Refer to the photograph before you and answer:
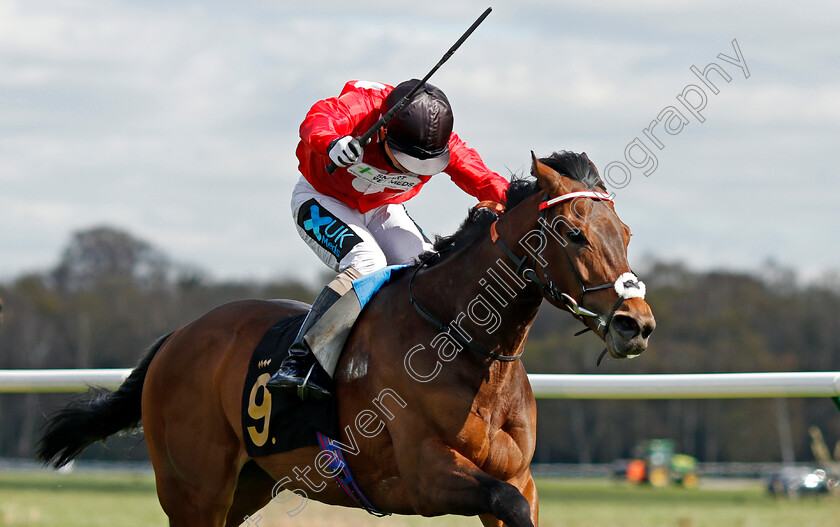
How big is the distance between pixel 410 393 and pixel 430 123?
1.19 metres

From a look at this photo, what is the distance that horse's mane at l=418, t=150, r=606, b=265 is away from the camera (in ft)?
13.5

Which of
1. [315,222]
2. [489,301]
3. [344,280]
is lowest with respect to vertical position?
[344,280]

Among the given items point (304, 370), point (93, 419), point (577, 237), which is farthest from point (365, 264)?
point (93, 419)

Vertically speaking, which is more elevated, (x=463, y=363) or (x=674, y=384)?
(x=674, y=384)

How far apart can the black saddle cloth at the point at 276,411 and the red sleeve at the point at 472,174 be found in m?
1.02

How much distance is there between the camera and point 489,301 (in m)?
4.24

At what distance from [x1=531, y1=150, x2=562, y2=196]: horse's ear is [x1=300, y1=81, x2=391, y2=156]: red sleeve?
988 millimetres

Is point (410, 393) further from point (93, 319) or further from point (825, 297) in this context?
point (825, 297)

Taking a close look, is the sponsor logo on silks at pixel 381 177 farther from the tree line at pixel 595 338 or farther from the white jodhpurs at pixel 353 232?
the tree line at pixel 595 338

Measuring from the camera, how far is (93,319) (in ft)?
118

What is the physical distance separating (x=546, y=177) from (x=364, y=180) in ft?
3.70

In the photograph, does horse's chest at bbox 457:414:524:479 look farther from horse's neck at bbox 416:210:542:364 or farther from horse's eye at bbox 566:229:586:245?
horse's eye at bbox 566:229:586:245

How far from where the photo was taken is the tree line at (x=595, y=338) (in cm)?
3419

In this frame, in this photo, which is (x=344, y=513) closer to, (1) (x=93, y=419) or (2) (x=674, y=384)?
(1) (x=93, y=419)
